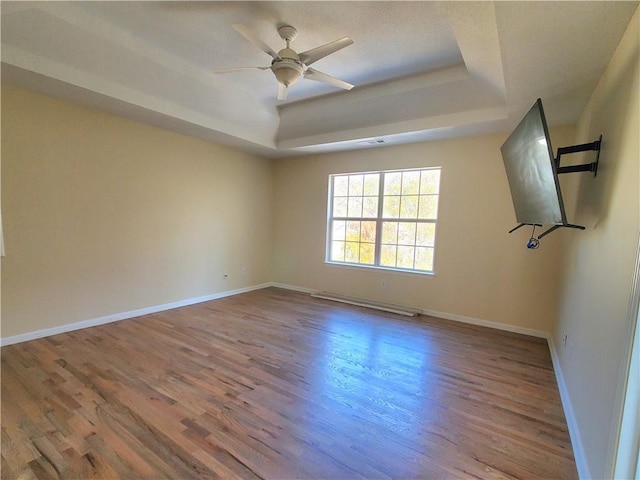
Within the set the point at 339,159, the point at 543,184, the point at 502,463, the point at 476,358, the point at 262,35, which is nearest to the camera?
the point at 502,463

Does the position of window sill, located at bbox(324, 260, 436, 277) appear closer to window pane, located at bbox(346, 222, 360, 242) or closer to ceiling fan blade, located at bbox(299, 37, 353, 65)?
window pane, located at bbox(346, 222, 360, 242)

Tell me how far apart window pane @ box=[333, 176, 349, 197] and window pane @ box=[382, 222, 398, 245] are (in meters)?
0.94

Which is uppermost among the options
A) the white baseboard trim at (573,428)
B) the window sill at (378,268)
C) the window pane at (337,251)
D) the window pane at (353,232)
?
the window pane at (353,232)

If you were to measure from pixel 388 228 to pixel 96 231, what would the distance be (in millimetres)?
3940

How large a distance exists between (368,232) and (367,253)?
0.35m

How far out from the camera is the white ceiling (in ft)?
6.16

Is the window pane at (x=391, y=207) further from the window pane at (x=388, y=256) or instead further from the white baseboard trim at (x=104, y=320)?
A: the white baseboard trim at (x=104, y=320)

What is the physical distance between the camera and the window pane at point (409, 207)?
4.54m

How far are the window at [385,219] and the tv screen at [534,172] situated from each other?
74.7 inches

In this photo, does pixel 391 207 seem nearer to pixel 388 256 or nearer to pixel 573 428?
pixel 388 256

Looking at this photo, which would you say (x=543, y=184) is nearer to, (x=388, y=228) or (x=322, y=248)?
(x=388, y=228)

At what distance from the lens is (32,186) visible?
300 cm

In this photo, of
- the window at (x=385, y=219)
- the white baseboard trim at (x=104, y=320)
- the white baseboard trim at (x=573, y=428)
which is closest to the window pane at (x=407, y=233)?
the window at (x=385, y=219)

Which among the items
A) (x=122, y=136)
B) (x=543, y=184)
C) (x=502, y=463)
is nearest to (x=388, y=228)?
(x=543, y=184)
